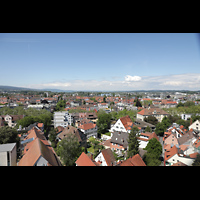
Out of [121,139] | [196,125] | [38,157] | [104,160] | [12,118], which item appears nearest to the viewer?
[38,157]

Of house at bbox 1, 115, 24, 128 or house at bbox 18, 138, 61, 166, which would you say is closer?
house at bbox 18, 138, 61, 166

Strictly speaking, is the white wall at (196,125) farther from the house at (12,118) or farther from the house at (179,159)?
the house at (12,118)

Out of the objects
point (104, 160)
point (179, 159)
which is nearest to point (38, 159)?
point (104, 160)

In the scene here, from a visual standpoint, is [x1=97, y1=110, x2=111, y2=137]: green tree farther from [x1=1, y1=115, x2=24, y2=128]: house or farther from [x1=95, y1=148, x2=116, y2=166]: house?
[x1=1, y1=115, x2=24, y2=128]: house

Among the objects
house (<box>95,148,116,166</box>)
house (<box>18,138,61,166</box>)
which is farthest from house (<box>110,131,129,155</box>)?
house (<box>18,138,61,166</box>)

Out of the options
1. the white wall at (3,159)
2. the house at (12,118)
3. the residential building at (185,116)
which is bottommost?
the residential building at (185,116)

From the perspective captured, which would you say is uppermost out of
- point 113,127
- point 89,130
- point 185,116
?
point 185,116

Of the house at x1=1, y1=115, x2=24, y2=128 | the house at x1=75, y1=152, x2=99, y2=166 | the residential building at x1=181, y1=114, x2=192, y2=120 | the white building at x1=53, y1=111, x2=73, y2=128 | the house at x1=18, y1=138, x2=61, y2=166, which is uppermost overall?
the house at x1=18, y1=138, x2=61, y2=166

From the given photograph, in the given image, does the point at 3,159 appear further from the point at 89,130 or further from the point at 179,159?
the point at 89,130

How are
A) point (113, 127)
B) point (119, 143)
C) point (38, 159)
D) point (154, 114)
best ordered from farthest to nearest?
point (154, 114) → point (113, 127) → point (119, 143) → point (38, 159)

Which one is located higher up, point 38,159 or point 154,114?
point 38,159

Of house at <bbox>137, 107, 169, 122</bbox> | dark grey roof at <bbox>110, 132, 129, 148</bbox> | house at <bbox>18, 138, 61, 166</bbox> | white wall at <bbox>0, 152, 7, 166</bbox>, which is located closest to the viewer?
white wall at <bbox>0, 152, 7, 166</bbox>

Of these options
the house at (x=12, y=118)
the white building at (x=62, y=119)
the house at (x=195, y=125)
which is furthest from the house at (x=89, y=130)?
the house at (x=195, y=125)
